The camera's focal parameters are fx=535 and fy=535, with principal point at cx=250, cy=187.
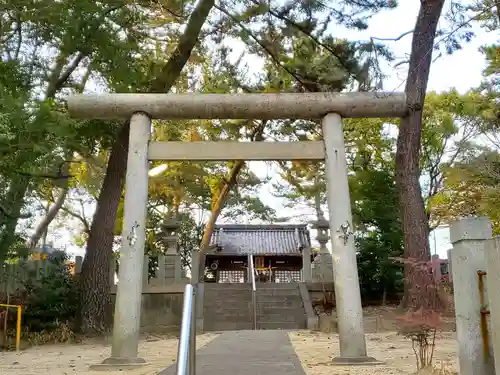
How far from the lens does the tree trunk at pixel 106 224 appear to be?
434 inches

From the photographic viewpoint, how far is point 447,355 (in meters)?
6.56

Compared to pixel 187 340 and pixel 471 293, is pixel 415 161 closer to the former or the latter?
pixel 471 293

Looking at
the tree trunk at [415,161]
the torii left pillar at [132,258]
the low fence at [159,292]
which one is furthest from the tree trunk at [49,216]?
the tree trunk at [415,161]

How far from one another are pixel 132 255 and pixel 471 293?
4.38 m

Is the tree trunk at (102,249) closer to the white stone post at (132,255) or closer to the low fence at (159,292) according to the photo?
the low fence at (159,292)

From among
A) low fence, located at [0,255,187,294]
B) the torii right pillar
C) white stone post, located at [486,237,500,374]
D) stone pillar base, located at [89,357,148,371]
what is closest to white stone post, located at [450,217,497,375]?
white stone post, located at [486,237,500,374]

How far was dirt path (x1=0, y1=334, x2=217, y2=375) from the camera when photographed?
5957 mm

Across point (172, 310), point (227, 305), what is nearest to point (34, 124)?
point (172, 310)

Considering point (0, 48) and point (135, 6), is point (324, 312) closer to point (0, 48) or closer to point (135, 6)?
point (135, 6)

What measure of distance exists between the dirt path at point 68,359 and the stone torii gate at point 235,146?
79 cm

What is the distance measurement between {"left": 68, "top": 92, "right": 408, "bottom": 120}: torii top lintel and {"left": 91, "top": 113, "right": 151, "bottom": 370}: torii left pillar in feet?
0.73

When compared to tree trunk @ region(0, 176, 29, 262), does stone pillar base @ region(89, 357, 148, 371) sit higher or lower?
lower

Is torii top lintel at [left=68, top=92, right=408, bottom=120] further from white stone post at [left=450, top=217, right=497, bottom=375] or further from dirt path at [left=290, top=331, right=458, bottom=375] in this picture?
white stone post at [left=450, top=217, right=497, bottom=375]

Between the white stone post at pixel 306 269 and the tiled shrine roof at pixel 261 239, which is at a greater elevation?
the tiled shrine roof at pixel 261 239
